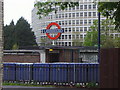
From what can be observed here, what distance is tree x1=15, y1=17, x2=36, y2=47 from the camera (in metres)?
30.8

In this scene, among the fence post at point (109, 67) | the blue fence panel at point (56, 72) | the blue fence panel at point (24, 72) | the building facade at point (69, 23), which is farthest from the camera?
the building facade at point (69, 23)

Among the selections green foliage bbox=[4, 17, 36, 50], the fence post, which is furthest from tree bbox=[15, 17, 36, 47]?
the fence post

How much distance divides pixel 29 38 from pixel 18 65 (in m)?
24.0

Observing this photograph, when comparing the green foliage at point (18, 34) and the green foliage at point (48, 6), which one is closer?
the green foliage at point (48, 6)

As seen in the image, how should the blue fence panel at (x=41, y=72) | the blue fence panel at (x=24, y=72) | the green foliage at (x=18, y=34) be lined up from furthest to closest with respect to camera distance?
the green foliage at (x=18, y=34), the blue fence panel at (x=24, y=72), the blue fence panel at (x=41, y=72)

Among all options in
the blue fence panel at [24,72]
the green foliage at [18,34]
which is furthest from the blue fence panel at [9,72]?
the green foliage at [18,34]

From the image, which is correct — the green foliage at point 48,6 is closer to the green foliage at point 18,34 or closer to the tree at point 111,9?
the tree at point 111,9

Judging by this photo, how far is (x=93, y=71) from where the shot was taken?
10.2 m

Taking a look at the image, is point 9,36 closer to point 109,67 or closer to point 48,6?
point 48,6

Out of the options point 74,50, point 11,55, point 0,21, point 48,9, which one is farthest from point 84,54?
point 0,21

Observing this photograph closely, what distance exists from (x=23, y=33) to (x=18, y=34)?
0.86m

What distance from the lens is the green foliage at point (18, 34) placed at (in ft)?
101

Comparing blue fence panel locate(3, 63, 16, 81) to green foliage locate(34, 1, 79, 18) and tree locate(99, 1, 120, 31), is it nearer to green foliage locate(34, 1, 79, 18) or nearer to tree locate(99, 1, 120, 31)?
green foliage locate(34, 1, 79, 18)

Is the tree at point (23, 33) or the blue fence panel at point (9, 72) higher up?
the tree at point (23, 33)
